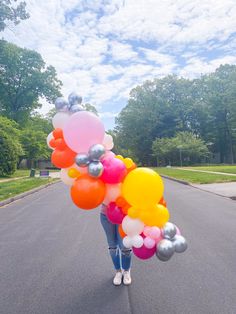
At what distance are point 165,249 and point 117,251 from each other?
3.67ft

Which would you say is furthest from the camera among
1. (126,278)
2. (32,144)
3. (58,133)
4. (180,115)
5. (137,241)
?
(180,115)

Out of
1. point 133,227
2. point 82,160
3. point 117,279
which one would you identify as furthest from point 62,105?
point 117,279

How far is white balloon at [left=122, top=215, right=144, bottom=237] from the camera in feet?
10.8

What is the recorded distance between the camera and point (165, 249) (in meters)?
3.16

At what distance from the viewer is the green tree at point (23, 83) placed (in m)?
47.2

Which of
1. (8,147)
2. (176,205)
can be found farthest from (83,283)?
(8,147)

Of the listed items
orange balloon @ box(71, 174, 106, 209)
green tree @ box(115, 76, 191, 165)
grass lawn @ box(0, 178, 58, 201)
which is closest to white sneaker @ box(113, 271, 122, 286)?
orange balloon @ box(71, 174, 106, 209)

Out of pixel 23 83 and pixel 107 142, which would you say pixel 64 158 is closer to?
pixel 107 142

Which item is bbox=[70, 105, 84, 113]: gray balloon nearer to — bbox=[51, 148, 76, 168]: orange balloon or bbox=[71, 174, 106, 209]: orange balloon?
bbox=[51, 148, 76, 168]: orange balloon

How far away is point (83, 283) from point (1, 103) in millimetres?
49130

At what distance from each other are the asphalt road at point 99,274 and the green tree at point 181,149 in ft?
141

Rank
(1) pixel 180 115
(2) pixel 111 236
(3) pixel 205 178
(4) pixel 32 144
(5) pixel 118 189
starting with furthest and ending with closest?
1. (1) pixel 180 115
2. (4) pixel 32 144
3. (3) pixel 205 178
4. (2) pixel 111 236
5. (5) pixel 118 189

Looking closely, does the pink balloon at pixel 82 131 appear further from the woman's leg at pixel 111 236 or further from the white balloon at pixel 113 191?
the woman's leg at pixel 111 236

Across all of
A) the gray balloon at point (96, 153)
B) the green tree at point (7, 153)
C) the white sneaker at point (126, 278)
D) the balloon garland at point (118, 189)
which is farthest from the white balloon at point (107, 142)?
the green tree at point (7, 153)
